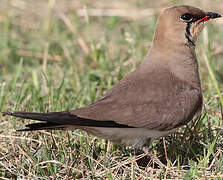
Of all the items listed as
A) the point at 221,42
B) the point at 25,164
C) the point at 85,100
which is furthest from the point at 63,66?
the point at 25,164

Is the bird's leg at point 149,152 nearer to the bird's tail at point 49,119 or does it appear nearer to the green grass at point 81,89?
the green grass at point 81,89

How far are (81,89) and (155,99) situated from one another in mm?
1385

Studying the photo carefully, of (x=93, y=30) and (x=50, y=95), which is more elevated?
(x=93, y=30)

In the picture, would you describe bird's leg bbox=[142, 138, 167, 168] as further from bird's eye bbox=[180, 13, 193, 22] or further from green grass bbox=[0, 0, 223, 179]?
bird's eye bbox=[180, 13, 193, 22]

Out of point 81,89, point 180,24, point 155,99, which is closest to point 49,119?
point 155,99

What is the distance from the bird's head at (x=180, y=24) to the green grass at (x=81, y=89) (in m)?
0.55

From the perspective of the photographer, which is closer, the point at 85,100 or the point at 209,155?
the point at 209,155

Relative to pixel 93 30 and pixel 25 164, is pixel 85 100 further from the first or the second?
pixel 93 30

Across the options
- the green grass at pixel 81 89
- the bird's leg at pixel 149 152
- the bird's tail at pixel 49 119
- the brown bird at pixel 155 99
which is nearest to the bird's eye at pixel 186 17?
the brown bird at pixel 155 99

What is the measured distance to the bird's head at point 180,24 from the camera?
365 cm

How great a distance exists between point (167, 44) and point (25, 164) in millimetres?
1275

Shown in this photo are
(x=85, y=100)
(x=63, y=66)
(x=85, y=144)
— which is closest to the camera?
(x=85, y=144)

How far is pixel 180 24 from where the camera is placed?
365cm

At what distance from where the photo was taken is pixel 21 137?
11.8 ft
